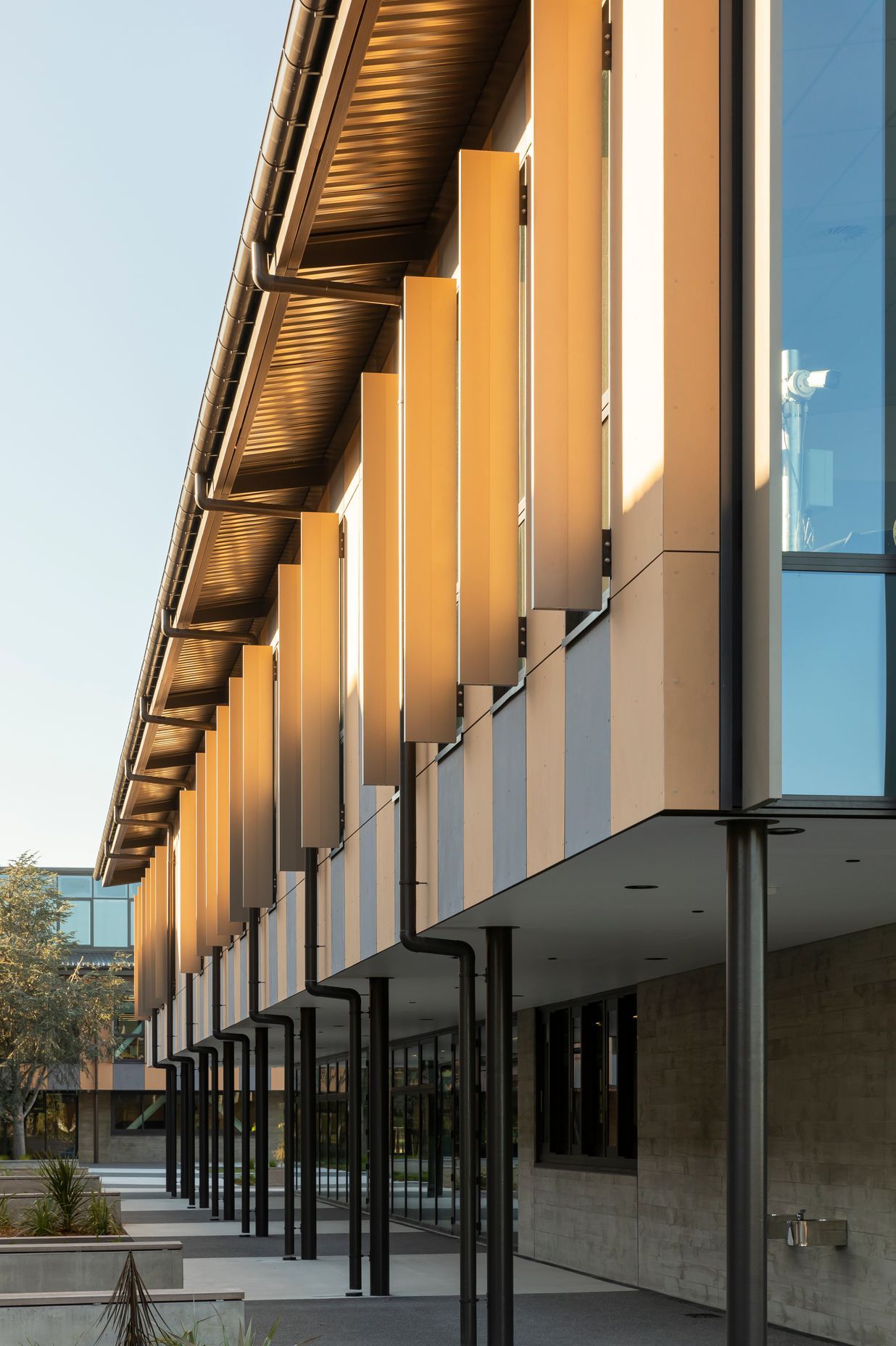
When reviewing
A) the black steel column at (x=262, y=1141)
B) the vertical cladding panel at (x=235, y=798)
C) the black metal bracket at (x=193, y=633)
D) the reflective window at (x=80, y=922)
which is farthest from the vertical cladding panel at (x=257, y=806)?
the reflective window at (x=80, y=922)

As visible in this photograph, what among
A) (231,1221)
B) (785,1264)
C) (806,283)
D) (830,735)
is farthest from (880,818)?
(231,1221)

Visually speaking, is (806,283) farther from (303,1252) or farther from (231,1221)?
(231,1221)

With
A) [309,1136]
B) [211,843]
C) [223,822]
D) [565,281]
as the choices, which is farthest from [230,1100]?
[565,281]

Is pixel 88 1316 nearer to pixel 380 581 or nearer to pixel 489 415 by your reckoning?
pixel 380 581

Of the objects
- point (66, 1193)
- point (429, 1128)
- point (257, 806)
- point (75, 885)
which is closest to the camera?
point (66, 1193)

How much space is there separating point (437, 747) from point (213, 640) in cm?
1117

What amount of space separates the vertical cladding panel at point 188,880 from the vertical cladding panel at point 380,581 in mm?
17305

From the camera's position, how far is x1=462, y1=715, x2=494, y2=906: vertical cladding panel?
38.4ft

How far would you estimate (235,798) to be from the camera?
76.4 ft

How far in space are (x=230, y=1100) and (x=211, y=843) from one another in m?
5.98

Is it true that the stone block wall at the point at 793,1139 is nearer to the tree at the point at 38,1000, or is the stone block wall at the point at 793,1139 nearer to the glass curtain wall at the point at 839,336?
the glass curtain wall at the point at 839,336

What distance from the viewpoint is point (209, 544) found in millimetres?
18906

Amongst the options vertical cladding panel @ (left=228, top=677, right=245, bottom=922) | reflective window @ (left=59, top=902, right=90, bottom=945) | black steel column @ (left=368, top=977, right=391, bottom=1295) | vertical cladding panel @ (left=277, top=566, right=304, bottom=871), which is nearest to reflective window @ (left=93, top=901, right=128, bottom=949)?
reflective window @ (left=59, top=902, right=90, bottom=945)

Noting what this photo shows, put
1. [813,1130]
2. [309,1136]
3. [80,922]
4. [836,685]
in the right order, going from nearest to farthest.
Result: [836,685], [813,1130], [309,1136], [80,922]
